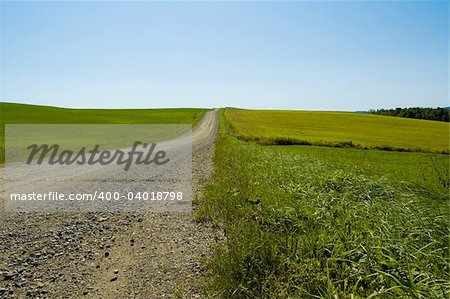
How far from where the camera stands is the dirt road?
17.4 ft

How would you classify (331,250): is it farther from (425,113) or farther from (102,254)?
(425,113)

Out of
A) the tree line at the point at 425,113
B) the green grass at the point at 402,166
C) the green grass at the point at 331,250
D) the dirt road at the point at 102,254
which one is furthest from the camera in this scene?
the tree line at the point at 425,113

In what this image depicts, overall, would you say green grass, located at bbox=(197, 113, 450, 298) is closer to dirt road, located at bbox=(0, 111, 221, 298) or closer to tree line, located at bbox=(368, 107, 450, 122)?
dirt road, located at bbox=(0, 111, 221, 298)

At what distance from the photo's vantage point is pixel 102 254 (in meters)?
6.66

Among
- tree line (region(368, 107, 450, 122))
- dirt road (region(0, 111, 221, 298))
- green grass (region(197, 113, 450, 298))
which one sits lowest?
dirt road (region(0, 111, 221, 298))

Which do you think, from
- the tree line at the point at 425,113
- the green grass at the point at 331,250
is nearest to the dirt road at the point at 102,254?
the green grass at the point at 331,250

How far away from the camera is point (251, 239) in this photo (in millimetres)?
5734

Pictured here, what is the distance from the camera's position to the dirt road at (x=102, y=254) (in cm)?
530

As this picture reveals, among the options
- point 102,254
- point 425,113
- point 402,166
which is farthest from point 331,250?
point 425,113

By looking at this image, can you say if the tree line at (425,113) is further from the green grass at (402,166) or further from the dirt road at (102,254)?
the dirt road at (102,254)

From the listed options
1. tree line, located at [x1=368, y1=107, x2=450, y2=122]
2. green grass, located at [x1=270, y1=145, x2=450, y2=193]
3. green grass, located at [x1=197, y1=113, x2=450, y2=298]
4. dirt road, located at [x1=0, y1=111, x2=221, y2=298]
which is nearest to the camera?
green grass, located at [x1=197, y1=113, x2=450, y2=298]

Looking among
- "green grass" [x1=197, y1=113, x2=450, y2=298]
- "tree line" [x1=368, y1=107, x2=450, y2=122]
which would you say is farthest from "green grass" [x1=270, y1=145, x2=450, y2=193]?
"tree line" [x1=368, y1=107, x2=450, y2=122]

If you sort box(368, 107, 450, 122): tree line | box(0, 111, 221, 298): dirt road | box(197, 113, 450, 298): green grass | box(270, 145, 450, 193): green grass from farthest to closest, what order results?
box(368, 107, 450, 122): tree line, box(270, 145, 450, 193): green grass, box(0, 111, 221, 298): dirt road, box(197, 113, 450, 298): green grass

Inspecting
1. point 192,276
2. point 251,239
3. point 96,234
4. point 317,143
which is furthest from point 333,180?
point 317,143
